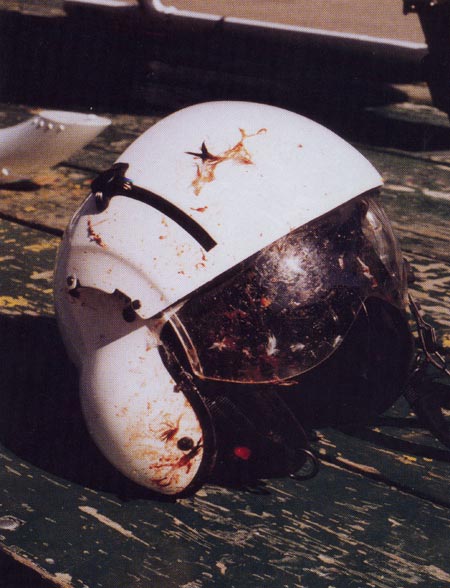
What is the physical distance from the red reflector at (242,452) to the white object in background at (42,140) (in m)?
2.21

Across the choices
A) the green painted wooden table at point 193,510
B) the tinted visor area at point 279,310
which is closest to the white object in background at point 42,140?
the green painted wooden table at point 193,510

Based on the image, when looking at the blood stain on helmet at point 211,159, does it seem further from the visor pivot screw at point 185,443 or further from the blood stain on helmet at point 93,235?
the visor pivot screw at point 185,443

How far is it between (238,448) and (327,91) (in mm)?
4074

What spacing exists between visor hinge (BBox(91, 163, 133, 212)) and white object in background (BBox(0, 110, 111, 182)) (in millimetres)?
1967

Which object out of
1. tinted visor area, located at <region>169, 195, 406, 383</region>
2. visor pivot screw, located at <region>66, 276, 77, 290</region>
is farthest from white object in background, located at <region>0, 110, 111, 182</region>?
tinted visor area, located at <region>169, 195, 406, 383</region>

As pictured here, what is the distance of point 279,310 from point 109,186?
42cm

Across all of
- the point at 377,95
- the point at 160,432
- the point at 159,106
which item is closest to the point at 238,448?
the point at 160,432

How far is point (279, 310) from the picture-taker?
5.76 ft

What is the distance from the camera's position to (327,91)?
562 cm

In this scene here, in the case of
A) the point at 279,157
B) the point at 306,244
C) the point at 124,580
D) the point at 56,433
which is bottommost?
the point at 124,580

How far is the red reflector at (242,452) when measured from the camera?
74.5 inches

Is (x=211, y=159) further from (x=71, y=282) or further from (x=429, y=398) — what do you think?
(x=429, y=398)

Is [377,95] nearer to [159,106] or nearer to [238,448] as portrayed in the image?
[159,106]

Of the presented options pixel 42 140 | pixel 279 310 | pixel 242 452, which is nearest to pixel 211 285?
pixel 279 310
